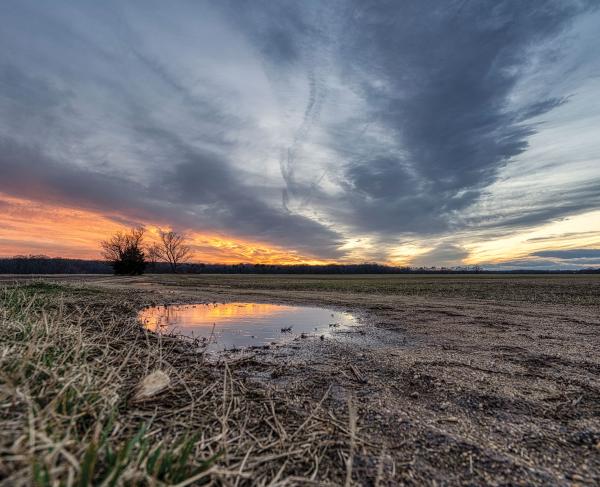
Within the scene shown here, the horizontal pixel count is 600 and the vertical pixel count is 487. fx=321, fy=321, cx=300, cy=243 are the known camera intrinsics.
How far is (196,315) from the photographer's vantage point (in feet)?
45.1

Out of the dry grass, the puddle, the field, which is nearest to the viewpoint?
the dry grass

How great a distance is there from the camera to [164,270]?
120 meters

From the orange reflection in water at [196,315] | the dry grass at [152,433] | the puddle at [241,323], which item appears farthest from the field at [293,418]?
the orange reflection in water at [196,315]

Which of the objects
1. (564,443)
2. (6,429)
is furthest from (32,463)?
(564,443)

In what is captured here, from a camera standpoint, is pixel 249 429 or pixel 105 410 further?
pixel 249 429

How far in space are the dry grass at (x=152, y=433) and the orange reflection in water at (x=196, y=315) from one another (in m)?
7.26

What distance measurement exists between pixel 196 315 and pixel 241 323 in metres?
3.04

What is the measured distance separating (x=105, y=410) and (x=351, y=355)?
5262mm

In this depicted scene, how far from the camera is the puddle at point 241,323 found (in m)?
9.02

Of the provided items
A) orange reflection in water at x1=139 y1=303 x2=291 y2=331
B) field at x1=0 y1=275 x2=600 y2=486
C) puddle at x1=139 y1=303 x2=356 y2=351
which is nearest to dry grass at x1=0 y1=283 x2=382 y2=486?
field at x1=0 y1=275 x2=600 y2=486

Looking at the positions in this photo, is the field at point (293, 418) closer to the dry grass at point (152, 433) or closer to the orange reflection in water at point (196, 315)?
the dry grass at point (152, 433)

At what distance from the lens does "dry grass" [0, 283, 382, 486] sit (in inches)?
74.0

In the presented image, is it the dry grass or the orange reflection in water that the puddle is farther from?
the dry grass

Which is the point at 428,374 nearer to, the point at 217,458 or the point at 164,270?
the point at 217,458
